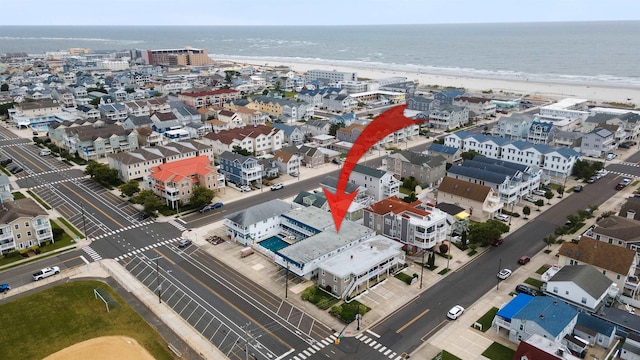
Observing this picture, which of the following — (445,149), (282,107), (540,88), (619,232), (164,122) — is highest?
(540,88)

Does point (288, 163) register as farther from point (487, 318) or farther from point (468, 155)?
point (487, 318)

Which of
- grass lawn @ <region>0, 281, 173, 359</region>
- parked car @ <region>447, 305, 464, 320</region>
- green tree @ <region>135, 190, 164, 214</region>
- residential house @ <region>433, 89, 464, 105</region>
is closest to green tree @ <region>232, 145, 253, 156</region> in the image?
green tree @ <region>135, 190, 164, 214</region>

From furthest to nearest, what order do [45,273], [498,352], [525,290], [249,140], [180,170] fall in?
[249,140] < [180,170] < [45,273] < [525,290] < [498,352]

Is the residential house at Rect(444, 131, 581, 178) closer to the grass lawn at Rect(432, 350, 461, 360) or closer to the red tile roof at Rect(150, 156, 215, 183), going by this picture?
the red tile roof at Rect(150, 156, 215, 183)

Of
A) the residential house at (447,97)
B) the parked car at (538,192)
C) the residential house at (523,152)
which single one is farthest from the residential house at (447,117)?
the parked car at (538,192)

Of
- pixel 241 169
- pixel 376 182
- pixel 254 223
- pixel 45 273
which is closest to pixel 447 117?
pixel 376 182

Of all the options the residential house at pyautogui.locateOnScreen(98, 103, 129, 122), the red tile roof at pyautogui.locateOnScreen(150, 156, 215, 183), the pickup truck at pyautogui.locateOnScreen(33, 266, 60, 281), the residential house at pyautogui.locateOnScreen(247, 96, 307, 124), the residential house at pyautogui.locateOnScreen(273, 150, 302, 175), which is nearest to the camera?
the pickup truck at pyautogui.locateOnScreen(33, 266, 60, 281)
